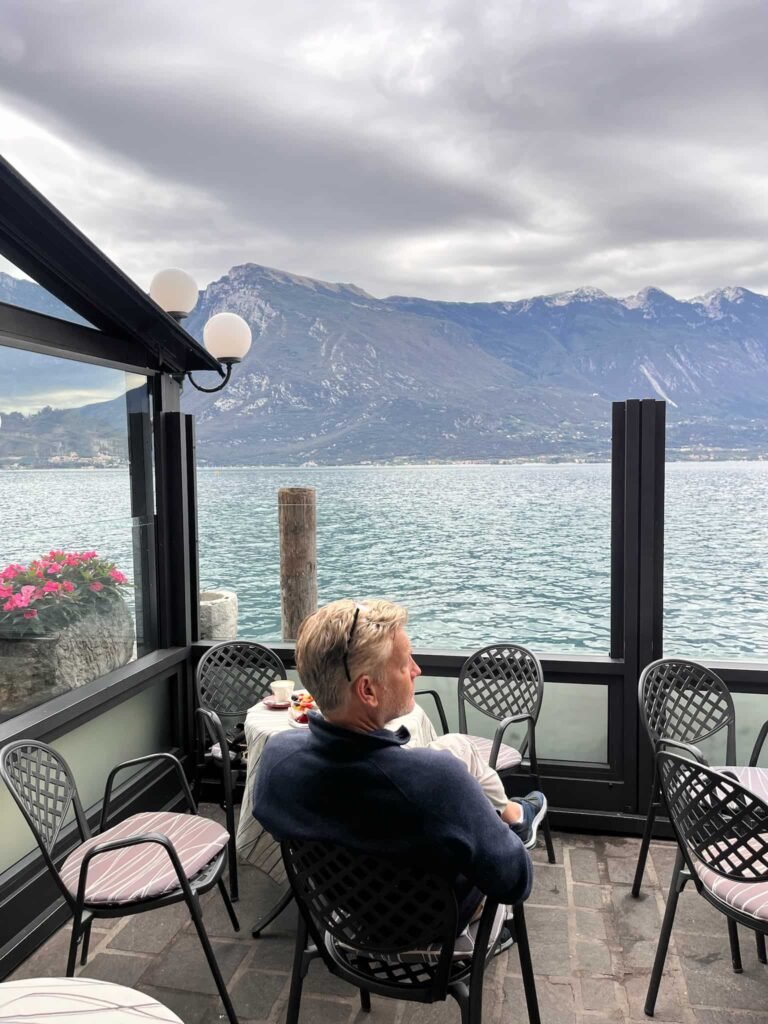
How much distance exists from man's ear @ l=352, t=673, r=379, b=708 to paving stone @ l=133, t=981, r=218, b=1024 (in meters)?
1.40

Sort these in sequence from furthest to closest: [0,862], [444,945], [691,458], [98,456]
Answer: [691,458] → [98,456] → [0,862] → [444,945]

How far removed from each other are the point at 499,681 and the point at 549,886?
83cm

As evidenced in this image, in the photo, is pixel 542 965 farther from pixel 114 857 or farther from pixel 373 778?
pixel 373 778

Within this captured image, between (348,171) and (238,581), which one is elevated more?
(348,171)

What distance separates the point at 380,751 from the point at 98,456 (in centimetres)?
247

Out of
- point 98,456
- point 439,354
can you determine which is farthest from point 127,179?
point 98,456

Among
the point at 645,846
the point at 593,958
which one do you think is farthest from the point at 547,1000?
the point at 645,846

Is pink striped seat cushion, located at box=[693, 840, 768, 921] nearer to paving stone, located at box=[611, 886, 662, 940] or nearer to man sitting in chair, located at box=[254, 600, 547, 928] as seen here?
paving stone, located at box=[611, 886, 662, 940]

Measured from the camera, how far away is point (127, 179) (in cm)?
4688

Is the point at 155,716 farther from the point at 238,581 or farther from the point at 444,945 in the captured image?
the point at 238,581

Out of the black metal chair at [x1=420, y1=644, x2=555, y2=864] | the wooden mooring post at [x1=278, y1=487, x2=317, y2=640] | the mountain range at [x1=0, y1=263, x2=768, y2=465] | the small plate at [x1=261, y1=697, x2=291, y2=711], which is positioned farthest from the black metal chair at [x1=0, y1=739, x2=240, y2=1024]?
the mountain range at [x1=0, y1=263, x2=768, y2=465]

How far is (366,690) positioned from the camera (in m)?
1.49

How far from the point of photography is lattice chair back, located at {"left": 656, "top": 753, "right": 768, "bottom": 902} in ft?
6.04

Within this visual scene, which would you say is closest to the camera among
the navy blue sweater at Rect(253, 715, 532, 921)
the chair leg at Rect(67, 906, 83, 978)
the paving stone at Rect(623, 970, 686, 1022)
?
the navy blue sweater at Rect(253, 715, 532, 921)
